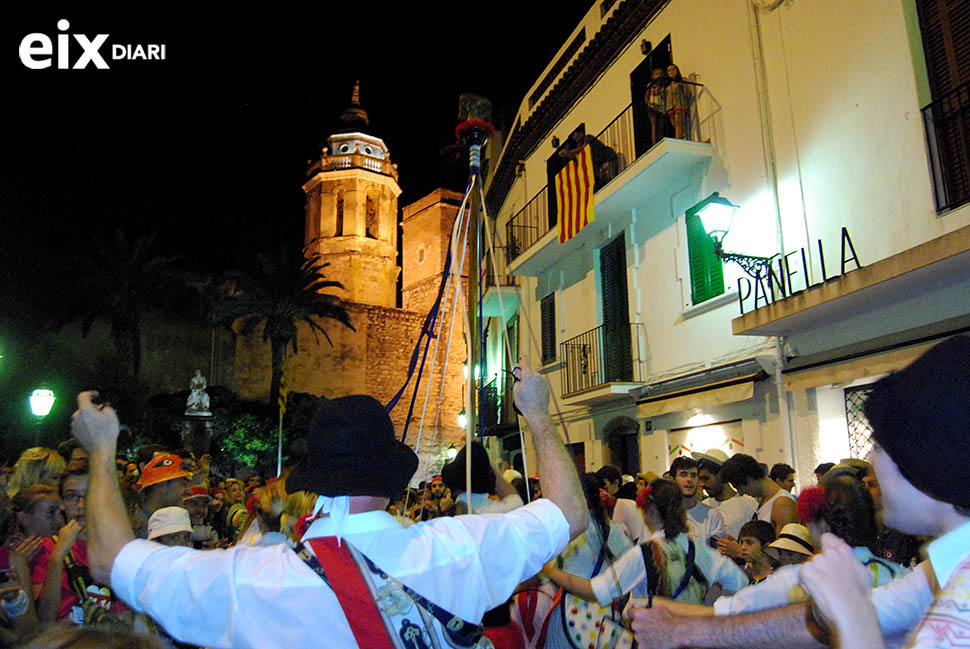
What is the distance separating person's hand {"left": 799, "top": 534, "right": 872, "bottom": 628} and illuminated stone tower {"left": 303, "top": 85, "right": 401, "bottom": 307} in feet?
119

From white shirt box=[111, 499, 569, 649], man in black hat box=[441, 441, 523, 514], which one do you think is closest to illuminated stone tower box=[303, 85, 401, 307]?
man in black hat box=[441, 441, 523, 514]

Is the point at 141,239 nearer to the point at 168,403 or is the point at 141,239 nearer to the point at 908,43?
the point at 168,403

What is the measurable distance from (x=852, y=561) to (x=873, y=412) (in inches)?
12.2

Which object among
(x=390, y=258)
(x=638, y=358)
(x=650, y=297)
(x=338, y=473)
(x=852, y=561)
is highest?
(x=390, y=258)

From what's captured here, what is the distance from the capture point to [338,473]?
2027mm

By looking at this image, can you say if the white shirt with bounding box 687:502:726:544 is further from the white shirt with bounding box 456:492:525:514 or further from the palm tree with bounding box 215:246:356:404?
the palm tree with bounding box 215:246:356:404

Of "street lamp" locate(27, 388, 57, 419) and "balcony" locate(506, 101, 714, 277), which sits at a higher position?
"balcony" locate(506, 101, 714, 277)

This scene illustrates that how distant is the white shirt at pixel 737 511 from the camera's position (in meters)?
5.90

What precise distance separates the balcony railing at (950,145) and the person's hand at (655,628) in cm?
630

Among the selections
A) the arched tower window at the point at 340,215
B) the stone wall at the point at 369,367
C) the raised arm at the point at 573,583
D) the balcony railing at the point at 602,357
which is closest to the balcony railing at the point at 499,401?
the balcony railing at the point at 602,357

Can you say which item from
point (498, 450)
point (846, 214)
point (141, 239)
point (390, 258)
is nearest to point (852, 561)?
point (846, 214)

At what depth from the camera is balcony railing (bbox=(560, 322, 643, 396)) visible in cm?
1203

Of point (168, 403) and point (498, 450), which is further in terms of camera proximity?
point (168, 403)

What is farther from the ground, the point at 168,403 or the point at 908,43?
the point at 908,43
